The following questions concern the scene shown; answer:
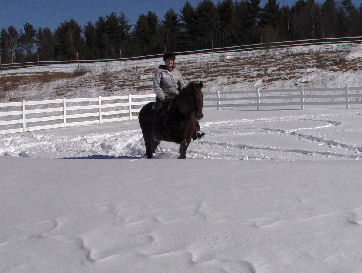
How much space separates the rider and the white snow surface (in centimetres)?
326

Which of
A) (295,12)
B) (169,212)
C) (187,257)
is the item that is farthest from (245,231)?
(295,12)

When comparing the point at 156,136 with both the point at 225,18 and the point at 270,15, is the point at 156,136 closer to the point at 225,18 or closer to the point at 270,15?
the point at 270,15

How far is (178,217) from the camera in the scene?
2742 millimetres

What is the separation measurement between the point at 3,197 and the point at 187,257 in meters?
1.98

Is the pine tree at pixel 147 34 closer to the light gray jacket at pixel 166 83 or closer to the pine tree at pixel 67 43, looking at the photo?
the pine tree at pixel 67 43

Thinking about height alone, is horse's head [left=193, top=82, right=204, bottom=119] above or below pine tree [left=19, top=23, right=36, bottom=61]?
below

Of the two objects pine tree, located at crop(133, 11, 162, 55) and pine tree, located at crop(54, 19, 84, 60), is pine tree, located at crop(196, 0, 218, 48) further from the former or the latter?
pine tree, located at crop(54, 19, 84, 60)

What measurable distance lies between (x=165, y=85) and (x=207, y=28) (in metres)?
53.6

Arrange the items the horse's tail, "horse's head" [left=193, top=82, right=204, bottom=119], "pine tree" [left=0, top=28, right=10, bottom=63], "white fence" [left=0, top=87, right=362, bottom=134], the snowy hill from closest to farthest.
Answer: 1. "horse's head" [left=193, top=82, right=204, bottom=119]
2. the horse's tail
3. "white fence" [left=0, top=87, right=362, bottom=134]
4. the snowy hill
5. "pine tree" [left=0, top=28, right=10, bottom=63]

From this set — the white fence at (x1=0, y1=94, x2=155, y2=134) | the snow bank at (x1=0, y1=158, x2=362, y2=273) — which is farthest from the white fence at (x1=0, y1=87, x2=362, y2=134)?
the snow bank at (x1=0, y1=158, x2=362, y2=273)

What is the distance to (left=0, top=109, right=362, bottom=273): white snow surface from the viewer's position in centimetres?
209

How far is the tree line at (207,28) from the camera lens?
196ft

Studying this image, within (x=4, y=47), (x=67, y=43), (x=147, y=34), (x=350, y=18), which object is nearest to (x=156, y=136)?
(x=147, y=34)

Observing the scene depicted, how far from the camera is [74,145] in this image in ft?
37.1
